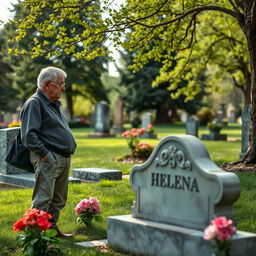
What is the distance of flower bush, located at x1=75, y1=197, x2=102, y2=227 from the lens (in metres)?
7.76

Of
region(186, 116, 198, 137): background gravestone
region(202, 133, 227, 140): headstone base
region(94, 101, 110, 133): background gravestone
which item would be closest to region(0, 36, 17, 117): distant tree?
region(94, 101, 110, 133): background gravestone

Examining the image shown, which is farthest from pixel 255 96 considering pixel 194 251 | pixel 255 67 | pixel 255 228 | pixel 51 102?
pixel 194 251

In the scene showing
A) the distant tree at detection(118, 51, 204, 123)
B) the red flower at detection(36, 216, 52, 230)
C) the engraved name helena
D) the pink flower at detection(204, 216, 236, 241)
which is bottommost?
the red flower at detection(36, 216, 52, 230)

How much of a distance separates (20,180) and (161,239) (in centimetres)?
701

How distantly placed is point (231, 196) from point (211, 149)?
18657mm

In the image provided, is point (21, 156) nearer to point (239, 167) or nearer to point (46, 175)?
point (46, 175)

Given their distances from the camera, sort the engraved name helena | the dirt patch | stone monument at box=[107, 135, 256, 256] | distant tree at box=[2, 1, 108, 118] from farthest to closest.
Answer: distant tree at box=[2, 1, 108, 118], the dirt patch, the engraved name helena, stone monument at box=[107, 135, 256, 256]

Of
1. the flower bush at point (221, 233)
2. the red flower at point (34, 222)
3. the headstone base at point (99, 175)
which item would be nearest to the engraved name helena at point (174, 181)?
the flower bush at point (221, 233)

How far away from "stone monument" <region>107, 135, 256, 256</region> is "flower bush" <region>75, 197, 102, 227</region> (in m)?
0.92

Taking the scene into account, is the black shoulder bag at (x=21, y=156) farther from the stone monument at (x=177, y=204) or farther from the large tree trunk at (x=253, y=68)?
the large tree trunk at (x=253, y=68)

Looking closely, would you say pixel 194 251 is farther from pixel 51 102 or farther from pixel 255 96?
pixel 255 96

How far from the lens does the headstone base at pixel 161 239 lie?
18.5 ft

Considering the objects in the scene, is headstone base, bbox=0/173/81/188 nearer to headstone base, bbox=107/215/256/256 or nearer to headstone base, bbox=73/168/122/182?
headstone base, bbox=73/168/122/182

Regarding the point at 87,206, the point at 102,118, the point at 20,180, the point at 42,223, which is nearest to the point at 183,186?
the point at 42,223
